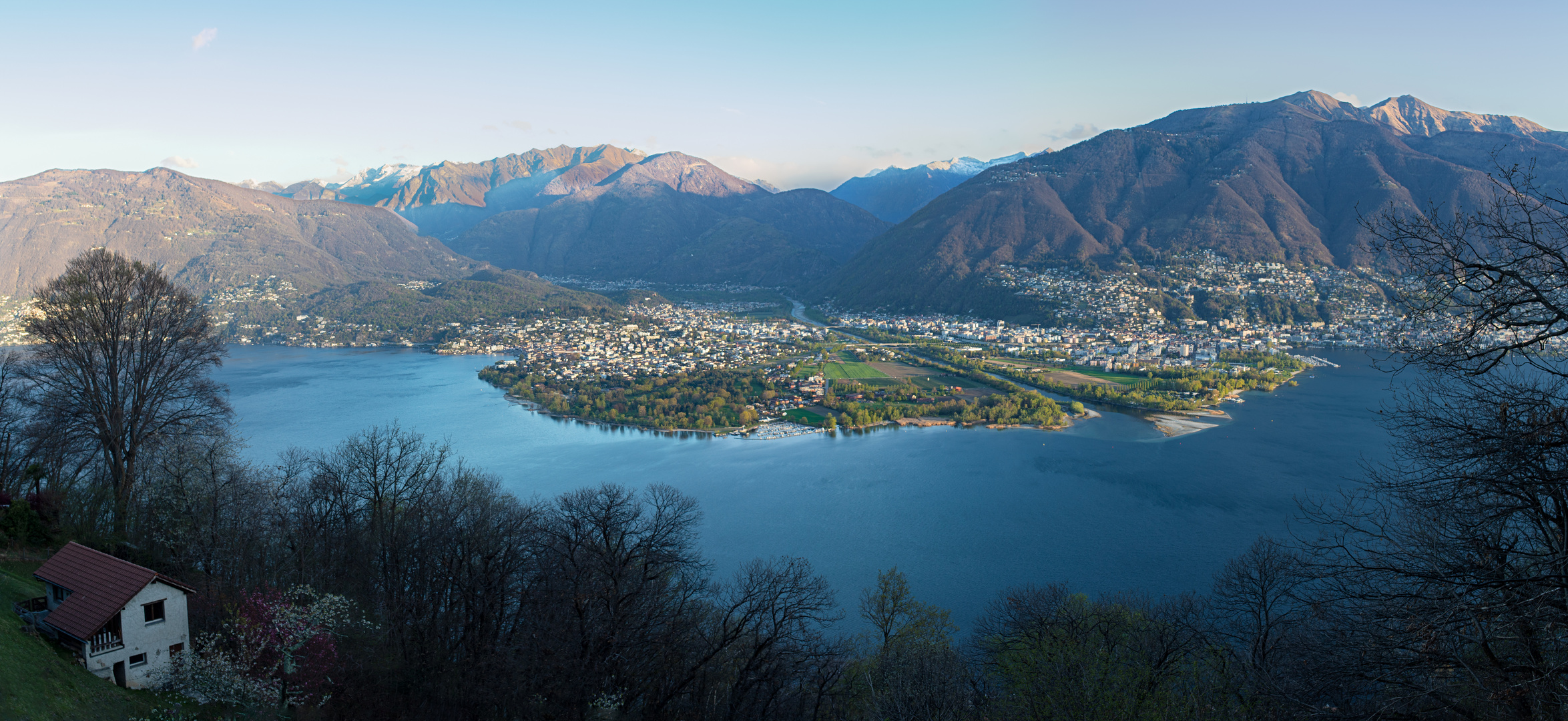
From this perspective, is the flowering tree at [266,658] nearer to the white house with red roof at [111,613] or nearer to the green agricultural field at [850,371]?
the white house with red roof at [111,613]

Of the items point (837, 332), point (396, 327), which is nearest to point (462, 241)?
point (396, 327)

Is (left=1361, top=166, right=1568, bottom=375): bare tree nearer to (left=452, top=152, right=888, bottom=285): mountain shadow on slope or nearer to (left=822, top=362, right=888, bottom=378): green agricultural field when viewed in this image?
(left=822, top=362, right=888, bottom=378): green agricultural field

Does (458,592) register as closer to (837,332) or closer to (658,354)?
(658,354)

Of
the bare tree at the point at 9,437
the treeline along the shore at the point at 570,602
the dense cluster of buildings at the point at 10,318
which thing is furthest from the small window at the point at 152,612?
the dense cluster of buildings at the point at 10,318

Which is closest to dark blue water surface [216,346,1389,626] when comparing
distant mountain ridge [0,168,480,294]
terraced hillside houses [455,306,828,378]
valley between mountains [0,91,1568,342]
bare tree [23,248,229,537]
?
terraced hillside houses [455,306,828,378]

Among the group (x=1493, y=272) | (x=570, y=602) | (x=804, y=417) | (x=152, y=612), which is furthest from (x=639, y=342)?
(x=1493, y=272)
